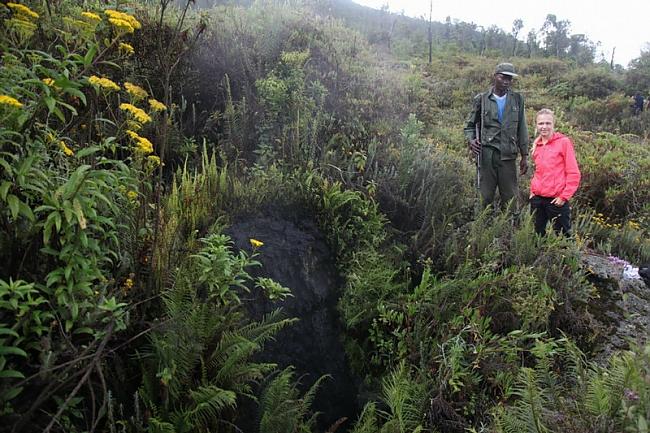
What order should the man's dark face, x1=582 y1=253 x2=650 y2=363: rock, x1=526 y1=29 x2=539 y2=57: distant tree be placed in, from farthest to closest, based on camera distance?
x1=526 y1=29 x2=539 y2=57: distant tree < the man's dark face < x1=582 y1=253 x2=650 y2=363: rock

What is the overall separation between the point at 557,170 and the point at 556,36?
47.2 meters

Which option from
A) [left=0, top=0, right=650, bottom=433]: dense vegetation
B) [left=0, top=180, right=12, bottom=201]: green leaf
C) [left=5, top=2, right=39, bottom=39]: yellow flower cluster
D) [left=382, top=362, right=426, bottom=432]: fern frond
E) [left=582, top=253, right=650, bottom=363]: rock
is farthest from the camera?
[left=582, top=253, right=650, bottom=363]: rock

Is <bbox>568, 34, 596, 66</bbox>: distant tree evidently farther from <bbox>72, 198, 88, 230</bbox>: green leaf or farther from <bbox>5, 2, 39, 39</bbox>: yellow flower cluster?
<bbox>72, 198, 88, 230</bbox>: green leaf

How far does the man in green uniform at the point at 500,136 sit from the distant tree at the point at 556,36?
41.6 m

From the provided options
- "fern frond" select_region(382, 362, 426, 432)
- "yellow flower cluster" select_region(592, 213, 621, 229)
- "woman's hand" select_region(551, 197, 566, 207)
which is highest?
"woman's hand" select_region(551, 197, 566, 207)

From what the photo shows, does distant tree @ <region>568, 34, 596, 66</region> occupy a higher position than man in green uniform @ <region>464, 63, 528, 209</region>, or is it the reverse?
distant tree @ <region>568, 34, 596, 66</region>

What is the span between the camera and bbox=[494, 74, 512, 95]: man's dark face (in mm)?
5949

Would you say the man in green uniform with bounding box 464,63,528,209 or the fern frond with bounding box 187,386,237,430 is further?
the man in green uniform with bounding box 464,63,528,209

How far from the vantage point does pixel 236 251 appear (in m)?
3.86

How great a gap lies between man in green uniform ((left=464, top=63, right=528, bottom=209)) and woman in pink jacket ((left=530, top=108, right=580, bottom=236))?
0.33 metres

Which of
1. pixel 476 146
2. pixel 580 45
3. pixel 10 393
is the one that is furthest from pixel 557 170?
pixel 580 45

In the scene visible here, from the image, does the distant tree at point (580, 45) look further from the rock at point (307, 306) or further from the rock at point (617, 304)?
the rock at point (307, 306)

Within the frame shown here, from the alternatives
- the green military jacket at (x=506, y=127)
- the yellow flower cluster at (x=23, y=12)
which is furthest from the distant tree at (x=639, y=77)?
the yellow flower cluster at (x=23, y=12)

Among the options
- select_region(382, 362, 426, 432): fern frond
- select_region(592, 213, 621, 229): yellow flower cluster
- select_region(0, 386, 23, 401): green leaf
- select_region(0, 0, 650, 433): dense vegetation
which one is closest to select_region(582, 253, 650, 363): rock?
select_region(0, 0, 650, 433): dense vegetation
